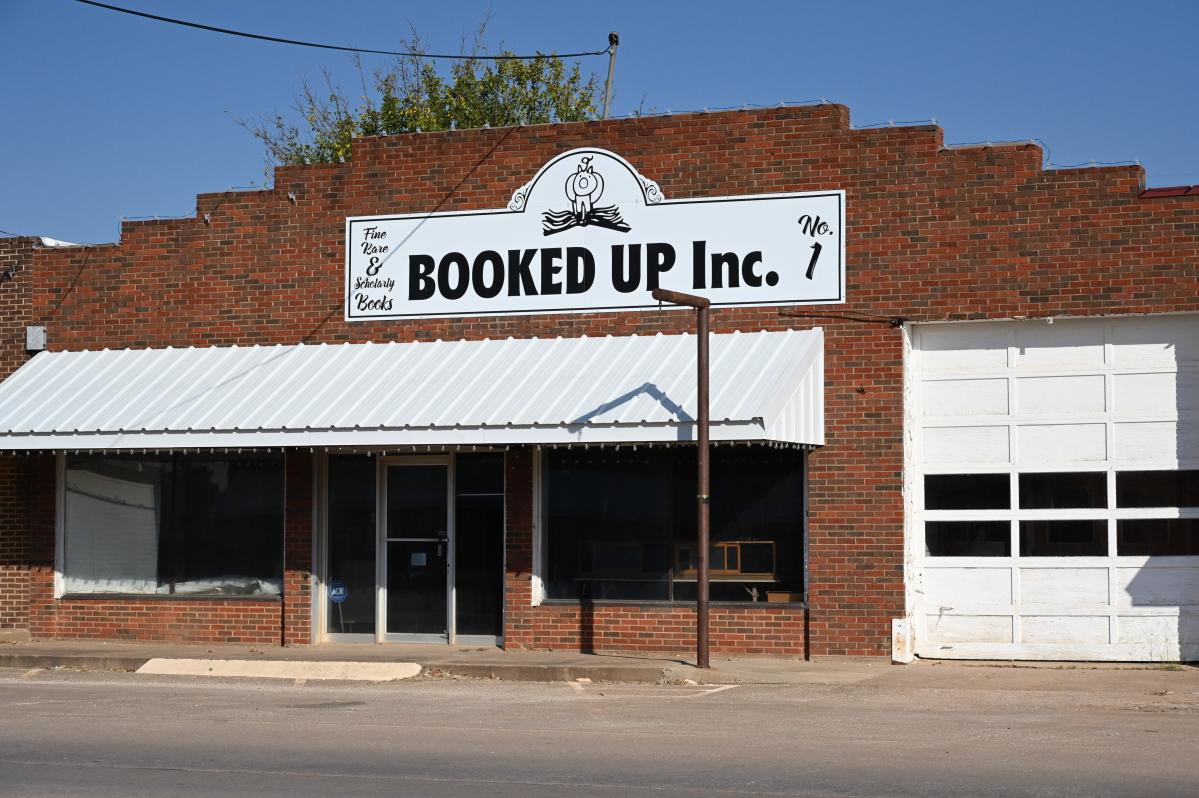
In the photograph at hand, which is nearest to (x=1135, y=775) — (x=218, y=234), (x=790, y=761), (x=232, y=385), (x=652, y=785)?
(x=790, y=761)

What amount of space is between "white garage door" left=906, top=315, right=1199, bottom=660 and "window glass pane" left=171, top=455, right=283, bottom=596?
7483 mm

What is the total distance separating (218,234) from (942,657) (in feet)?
32.3

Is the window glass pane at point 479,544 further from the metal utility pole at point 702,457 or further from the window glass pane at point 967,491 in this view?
the window glass pane at point 967,491

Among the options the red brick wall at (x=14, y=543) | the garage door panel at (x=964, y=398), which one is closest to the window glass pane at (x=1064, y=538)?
the garage door panel at (x=964, y=398)

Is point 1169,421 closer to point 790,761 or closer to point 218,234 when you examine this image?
point 790,761

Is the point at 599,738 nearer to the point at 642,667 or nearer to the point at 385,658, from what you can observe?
the point at 642,667

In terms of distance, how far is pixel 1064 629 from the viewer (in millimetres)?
16281

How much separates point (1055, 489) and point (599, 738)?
738 centimetres

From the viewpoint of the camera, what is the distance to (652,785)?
Answer: 895 cm

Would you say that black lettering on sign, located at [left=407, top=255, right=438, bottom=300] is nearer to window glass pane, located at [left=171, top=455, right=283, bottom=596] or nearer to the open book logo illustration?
the open book logo illustration

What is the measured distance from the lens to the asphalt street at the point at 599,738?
8.99 metres

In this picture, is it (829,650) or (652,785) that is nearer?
(652,785)

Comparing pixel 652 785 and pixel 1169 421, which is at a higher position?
pixel 1169 421

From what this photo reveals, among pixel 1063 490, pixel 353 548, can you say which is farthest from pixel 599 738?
pixel 353 548
